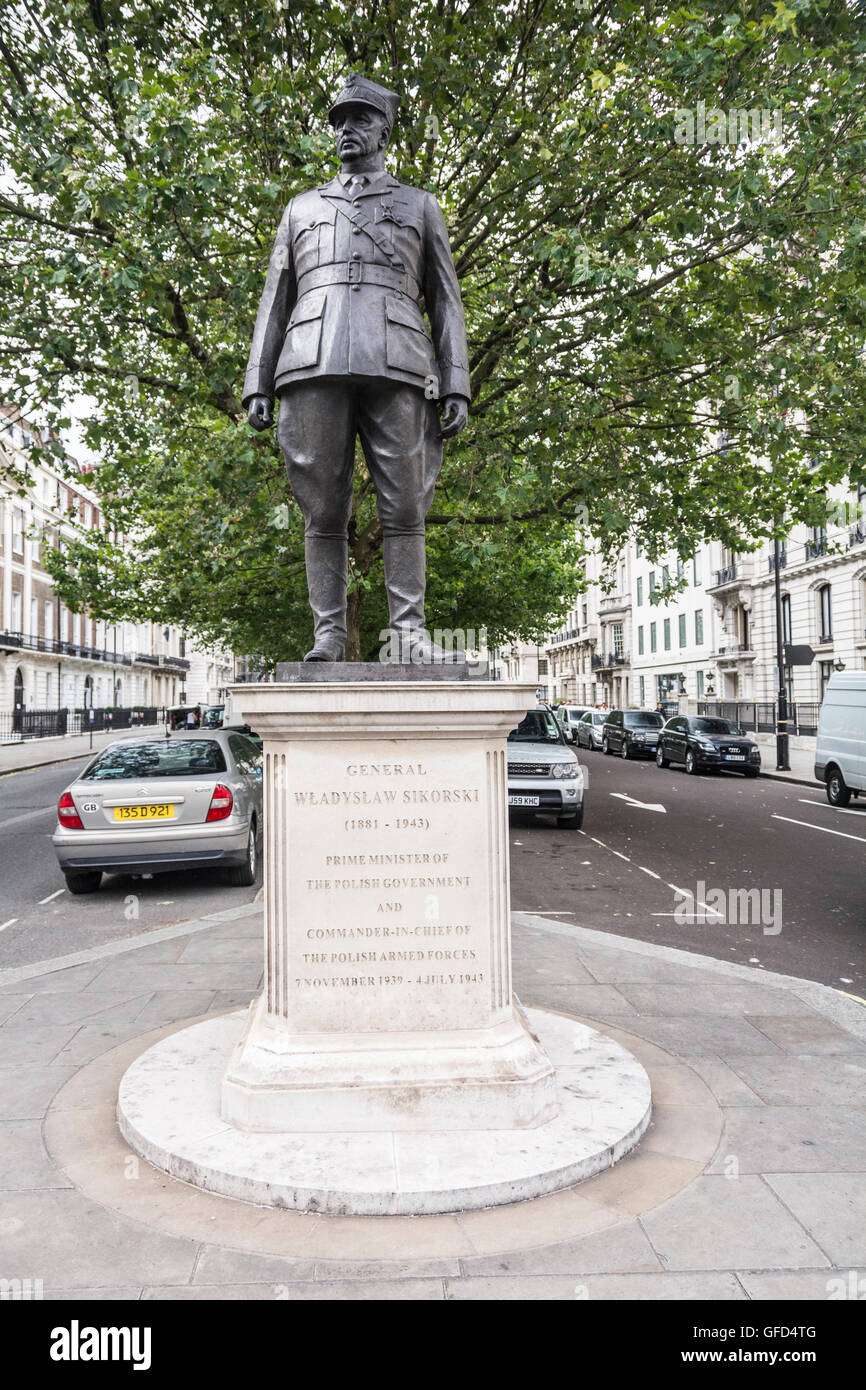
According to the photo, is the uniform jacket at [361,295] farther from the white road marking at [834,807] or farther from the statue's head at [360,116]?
the white road marking at [834,807]

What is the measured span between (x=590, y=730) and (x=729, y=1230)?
34.3 m

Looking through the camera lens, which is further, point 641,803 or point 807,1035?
point 641,803

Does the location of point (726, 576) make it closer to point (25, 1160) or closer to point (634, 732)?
point (634, 732)

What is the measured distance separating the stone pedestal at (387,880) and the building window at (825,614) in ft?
112

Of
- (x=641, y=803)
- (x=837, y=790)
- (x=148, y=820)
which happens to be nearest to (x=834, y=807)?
(x=837, y=790)

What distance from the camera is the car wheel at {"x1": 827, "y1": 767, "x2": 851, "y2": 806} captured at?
55.3 ft

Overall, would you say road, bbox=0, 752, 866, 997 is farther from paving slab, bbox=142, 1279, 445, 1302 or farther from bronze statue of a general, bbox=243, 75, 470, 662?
paving slab, bbox=142, 1279, 445, 1302

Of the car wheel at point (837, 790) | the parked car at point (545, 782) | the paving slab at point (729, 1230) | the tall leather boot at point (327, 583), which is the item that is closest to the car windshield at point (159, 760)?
the parked car at point (545, 782)

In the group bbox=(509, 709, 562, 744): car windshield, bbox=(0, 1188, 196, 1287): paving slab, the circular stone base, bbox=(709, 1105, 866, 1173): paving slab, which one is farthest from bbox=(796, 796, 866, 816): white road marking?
bbox=(0, 1188, 196, 1287): paving slab

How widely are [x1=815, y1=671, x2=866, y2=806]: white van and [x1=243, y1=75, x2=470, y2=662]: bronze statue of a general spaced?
1346 centimetres

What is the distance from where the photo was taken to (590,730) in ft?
120

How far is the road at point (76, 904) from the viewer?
7.05 meters

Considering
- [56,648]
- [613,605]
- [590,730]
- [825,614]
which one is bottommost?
[590,730]

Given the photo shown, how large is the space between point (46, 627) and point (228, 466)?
4847 centimetres
